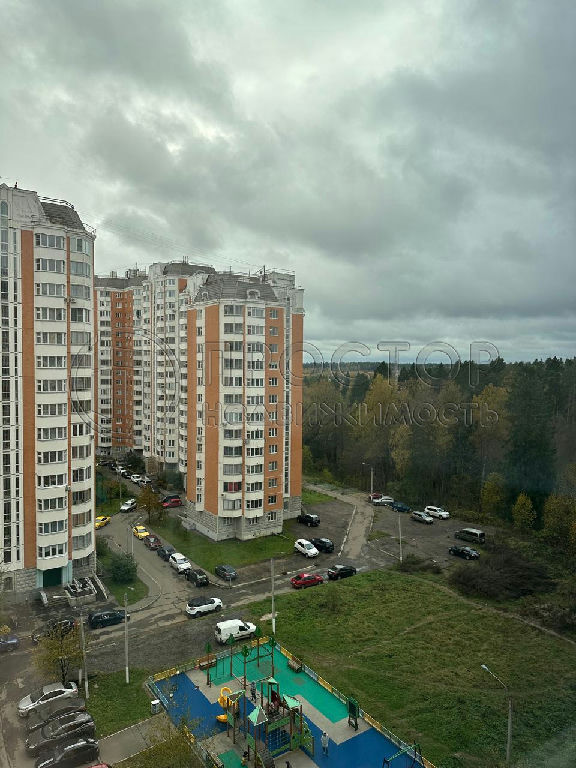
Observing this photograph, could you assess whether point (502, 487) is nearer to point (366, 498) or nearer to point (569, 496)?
point (569, 496)

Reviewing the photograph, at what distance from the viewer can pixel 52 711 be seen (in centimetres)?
1922

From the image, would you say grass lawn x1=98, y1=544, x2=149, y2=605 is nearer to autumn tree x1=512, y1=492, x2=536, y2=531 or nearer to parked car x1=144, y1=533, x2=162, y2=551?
parked car x1=144, y1=533, x2=162, y2=551

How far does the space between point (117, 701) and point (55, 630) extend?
3842 millimetres

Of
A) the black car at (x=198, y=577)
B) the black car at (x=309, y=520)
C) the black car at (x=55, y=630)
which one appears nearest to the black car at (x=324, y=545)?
the black car at (x=309, y=520)

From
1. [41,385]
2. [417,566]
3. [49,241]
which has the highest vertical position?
[49,241]

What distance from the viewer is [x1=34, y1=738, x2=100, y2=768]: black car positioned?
1678cm

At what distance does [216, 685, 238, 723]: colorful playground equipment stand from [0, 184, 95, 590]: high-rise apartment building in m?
13.6

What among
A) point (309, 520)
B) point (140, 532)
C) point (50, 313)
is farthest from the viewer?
point (309, 520)

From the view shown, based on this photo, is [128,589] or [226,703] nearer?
[226,703]

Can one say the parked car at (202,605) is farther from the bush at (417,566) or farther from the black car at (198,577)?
the bush at (417,566)

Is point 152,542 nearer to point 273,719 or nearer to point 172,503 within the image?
point 172,503

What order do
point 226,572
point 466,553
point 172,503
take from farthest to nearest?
1. point 172,503
2. point 466,553
3. point 226,572

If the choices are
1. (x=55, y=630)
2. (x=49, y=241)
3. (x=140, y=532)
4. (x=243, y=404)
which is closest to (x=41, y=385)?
(x=49, y=241)

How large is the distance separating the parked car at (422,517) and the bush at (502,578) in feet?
35.5
